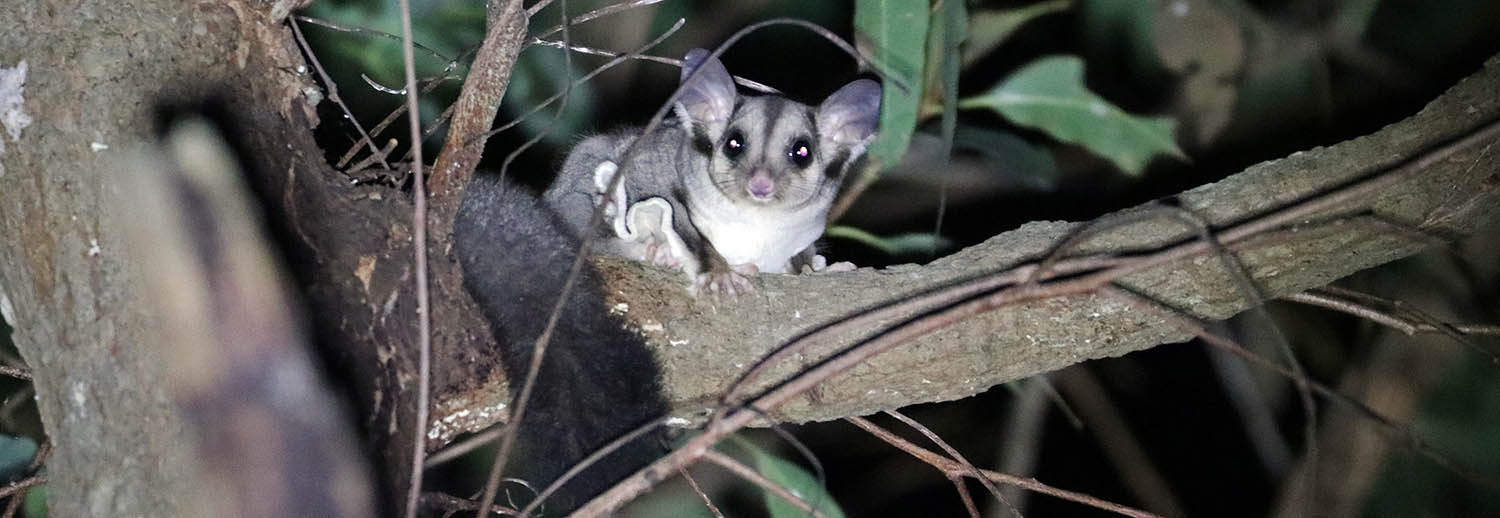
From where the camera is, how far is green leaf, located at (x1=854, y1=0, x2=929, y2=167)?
8.78 feet

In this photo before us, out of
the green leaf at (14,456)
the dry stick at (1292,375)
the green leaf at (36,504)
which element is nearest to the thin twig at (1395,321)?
the dry stick at (1292,375)

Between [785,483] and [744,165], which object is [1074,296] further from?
[744,165]

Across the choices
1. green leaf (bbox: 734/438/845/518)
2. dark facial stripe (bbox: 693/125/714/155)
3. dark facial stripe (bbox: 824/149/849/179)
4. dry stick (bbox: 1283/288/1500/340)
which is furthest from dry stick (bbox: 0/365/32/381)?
dry stick (bbox: 1283/288/1500/340)

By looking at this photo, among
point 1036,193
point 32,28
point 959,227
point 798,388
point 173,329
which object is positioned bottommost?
point 173,329

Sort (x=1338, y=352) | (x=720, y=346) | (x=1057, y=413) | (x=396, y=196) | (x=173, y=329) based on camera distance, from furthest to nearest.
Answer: (x=1057, y=413)
(x=1338, y=352)
(x=720, y=346)
(x=396, y=196)
(x=173, y=329)

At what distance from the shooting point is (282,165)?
1736 millimetres

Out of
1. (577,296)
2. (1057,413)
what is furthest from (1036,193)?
(577,296)

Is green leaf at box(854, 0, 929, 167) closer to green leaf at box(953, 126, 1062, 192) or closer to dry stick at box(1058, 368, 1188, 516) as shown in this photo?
green leaf at box(953, 126, 1062, 192)

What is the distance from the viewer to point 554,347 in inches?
79.4

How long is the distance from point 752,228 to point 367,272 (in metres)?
1.58

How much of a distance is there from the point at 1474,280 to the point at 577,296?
275cm

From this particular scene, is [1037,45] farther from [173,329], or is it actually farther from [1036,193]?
[173,329]

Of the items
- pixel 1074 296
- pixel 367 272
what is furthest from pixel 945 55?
pixel 367 272

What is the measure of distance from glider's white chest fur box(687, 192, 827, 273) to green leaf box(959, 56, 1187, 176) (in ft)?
1.90
